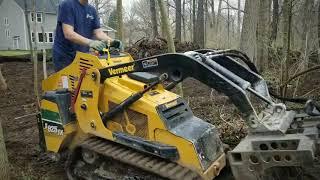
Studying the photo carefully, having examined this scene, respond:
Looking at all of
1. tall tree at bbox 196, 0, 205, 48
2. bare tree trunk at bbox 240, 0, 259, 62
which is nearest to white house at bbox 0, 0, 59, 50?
tall tree at bbox 196, 0, 205, 48

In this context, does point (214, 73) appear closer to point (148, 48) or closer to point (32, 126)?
point (32, 126)

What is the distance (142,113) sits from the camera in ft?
14.9

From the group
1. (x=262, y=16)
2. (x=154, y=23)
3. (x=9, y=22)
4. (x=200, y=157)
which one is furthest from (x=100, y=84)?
(x=9, y=22)

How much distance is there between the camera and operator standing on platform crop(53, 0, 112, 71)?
Answer: 17.7 ft

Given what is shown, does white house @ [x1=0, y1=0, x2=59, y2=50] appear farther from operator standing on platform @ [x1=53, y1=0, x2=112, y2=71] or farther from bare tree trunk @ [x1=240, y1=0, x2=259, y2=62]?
operator standing on platform @ [x1=53, y1=0, x2=112, y2=71]

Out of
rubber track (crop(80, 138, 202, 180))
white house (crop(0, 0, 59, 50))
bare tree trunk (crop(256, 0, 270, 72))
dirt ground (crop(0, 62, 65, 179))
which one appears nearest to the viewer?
rubber track (crop(80, 138, 202, 180))

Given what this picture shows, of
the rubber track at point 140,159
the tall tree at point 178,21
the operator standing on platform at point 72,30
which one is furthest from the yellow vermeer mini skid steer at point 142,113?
the tall tree at point 178,21

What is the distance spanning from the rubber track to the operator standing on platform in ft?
4.14

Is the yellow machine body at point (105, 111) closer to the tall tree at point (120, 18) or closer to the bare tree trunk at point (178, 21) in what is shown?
the tall tree at point (120, 18)

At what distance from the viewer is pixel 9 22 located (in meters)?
51.1

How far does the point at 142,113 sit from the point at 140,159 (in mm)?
479

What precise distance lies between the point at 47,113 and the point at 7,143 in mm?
2152

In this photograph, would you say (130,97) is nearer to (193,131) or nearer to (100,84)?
(100,84)

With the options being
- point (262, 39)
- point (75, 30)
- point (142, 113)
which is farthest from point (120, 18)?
point (142, 113)
